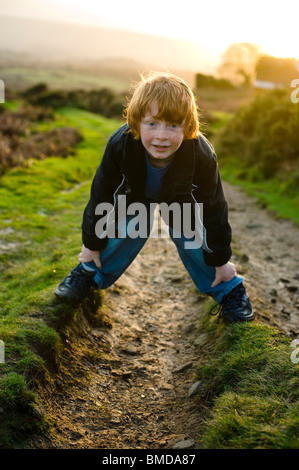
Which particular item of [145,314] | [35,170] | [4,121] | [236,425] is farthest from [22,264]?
[4,121]

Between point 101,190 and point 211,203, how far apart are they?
1100mm

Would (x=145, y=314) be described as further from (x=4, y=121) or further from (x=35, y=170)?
(x=4, y=121)

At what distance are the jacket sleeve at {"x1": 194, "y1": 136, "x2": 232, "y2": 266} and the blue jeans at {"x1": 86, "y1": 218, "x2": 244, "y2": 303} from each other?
6.2 inches

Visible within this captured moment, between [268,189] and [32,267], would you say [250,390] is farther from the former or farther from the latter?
[268,189]

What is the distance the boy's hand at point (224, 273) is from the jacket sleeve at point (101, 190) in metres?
1.25

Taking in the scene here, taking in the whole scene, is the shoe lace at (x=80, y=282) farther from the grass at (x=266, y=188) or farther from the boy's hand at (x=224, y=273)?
the grass at (x=266, y=188)

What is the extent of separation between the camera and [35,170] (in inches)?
486

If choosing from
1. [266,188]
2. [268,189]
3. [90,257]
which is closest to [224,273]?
[90,257]

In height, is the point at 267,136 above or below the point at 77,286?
above

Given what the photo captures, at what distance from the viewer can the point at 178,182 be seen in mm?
3707

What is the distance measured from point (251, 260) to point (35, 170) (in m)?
7.99

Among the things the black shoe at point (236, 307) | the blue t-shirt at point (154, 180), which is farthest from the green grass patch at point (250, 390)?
the blue t-shirt at point (154, 180)

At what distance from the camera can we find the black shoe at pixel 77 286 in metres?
4.25

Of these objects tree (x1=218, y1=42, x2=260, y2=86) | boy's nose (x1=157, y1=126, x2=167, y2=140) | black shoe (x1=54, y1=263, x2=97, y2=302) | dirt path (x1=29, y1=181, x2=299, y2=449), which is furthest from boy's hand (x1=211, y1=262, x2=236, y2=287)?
tree (x1=218, y1=42, x2=260, y2=86)
